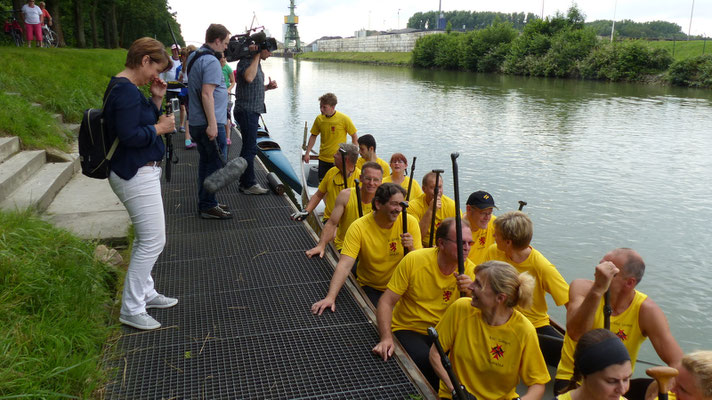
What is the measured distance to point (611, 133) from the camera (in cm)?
1688

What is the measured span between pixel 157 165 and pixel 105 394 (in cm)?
134

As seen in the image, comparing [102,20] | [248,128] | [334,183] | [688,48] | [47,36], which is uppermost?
[102,20]

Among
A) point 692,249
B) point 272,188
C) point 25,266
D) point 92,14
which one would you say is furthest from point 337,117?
point 92,14

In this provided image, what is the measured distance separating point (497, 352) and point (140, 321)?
2.17 metres

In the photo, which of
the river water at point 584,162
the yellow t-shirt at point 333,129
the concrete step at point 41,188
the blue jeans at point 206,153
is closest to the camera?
the concrete step at point 41,188

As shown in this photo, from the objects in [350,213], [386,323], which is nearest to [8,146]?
[350,213]

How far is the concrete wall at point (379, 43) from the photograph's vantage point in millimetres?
85312

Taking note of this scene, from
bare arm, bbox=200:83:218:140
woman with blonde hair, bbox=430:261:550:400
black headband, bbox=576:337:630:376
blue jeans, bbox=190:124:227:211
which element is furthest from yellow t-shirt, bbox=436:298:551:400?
blue jeans, bbox=190:124:227:211

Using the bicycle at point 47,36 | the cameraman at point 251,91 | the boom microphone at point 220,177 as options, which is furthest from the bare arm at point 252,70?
the bicycle at point 47,36

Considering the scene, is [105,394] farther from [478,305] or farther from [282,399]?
[478,305]

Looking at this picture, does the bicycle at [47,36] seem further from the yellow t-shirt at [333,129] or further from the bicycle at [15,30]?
the yellow t-shirt at [333,129]

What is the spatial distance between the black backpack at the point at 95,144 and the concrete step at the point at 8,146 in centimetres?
346

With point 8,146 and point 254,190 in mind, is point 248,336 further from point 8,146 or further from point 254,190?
point 8,146

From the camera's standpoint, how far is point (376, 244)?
155 inches
